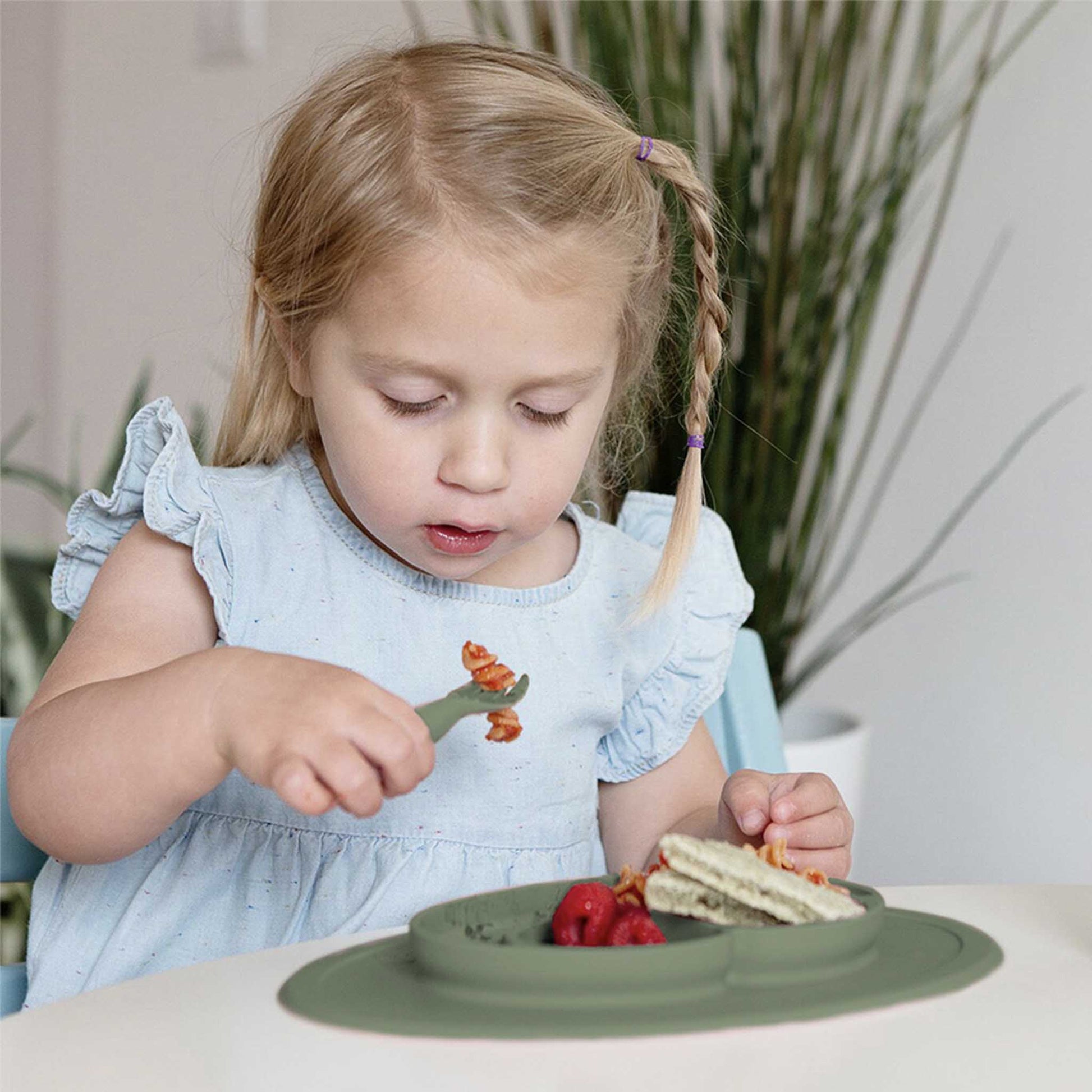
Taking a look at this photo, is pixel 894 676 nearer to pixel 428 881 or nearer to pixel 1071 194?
pixel 1071 194

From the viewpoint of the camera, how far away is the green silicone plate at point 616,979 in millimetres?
532

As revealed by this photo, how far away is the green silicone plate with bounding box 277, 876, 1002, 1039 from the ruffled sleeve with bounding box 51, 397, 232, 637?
1.23 feet

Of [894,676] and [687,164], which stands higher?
[687,164]

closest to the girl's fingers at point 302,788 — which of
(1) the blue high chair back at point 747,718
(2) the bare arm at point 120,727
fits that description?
(2) the bare arm at point 120,727

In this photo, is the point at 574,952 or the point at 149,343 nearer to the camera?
the point at 574,952

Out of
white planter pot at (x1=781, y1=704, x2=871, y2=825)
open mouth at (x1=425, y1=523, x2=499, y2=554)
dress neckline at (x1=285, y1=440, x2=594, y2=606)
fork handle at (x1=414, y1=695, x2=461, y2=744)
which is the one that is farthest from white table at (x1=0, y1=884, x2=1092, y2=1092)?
white planter pot at (x1=781, y1=704, x2=871, y2=825)

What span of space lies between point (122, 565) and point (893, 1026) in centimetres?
57

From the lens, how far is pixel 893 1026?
54 centimetres

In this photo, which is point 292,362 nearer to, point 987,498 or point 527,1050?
point 527,1050

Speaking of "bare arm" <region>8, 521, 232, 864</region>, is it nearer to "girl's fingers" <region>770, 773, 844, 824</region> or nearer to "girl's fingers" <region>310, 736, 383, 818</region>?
"girl's fingers" <region>310, 736, 383, 818</region>

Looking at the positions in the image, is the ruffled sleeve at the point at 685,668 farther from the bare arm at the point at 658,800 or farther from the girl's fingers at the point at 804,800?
the girl's fingers at the point at 804,800

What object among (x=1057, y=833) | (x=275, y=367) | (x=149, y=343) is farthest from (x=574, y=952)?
(x=149, y=343)

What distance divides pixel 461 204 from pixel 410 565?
0.27m

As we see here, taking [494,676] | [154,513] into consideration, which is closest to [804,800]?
[494,676]
